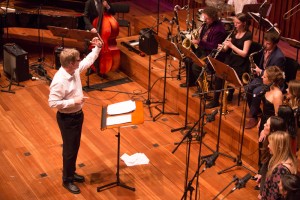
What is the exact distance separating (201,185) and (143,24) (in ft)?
14.5

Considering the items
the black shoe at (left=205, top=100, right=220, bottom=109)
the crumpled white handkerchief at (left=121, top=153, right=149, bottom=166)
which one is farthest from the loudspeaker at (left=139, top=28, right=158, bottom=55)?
the crumpled white handkerchief at (left=121, top=153, right=149, bottom=166)

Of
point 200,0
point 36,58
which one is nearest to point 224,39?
point 200,0

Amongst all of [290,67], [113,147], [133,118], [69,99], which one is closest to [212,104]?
[290,67]

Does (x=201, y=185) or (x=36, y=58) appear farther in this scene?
(x=36, y=58)

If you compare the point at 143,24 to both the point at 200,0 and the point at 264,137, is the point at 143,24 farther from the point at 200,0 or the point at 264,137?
the point at 264,137

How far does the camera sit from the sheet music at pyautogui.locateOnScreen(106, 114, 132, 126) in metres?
5.91

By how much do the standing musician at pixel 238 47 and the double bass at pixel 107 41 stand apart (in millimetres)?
1825

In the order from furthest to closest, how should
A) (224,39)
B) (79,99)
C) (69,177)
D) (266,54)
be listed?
(224,39) < (266,54) < (69,177) < (79,99)

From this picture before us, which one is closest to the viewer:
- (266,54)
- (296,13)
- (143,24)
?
(266,54)

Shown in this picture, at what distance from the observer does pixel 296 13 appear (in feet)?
→ 31.5

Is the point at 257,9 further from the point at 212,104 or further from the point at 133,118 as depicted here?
the point at 133,118

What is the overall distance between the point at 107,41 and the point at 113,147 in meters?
1.91

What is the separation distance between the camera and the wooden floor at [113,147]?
6438mm

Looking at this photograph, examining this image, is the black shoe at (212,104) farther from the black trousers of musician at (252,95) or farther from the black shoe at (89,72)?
the black shoe at (89,72)
